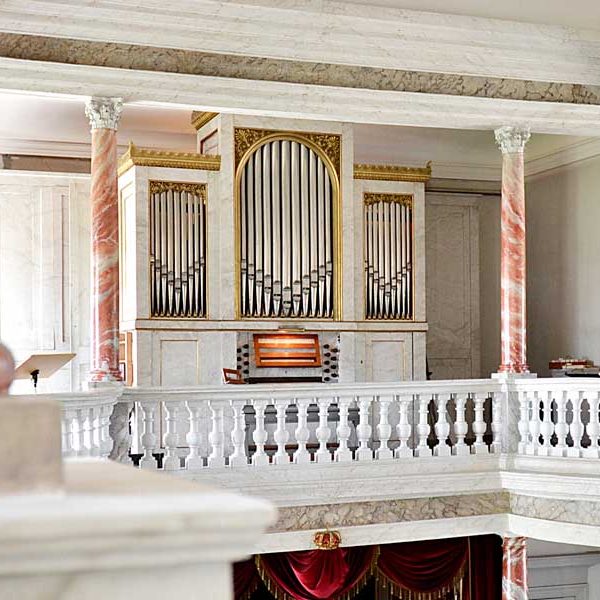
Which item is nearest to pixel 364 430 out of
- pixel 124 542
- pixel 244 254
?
pixel 244 254

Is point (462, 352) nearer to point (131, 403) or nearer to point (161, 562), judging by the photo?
point (131, 403)

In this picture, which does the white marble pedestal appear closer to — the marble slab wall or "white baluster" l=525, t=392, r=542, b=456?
"white baluster" l=525, t=392, r=542, b=456

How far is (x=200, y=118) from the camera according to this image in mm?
11008

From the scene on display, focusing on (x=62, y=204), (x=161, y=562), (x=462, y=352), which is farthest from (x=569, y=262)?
(x=161, y=562)

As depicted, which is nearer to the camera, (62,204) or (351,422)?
(351,422)

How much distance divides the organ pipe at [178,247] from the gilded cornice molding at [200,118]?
0.76m

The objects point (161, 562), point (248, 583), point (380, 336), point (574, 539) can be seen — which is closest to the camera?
point (161, 562)

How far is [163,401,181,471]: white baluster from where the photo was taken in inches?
325

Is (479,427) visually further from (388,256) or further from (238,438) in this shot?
(388,256)

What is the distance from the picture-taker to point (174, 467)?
834 cm

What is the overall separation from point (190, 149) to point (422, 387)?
15.9 ft

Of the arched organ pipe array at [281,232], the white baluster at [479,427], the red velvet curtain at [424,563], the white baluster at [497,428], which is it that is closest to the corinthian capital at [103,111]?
the arched organ pipe array at [281,232]

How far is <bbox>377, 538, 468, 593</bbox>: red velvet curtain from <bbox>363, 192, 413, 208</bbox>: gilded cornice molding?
3.48 metres

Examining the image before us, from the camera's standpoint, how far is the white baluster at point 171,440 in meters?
8.26
